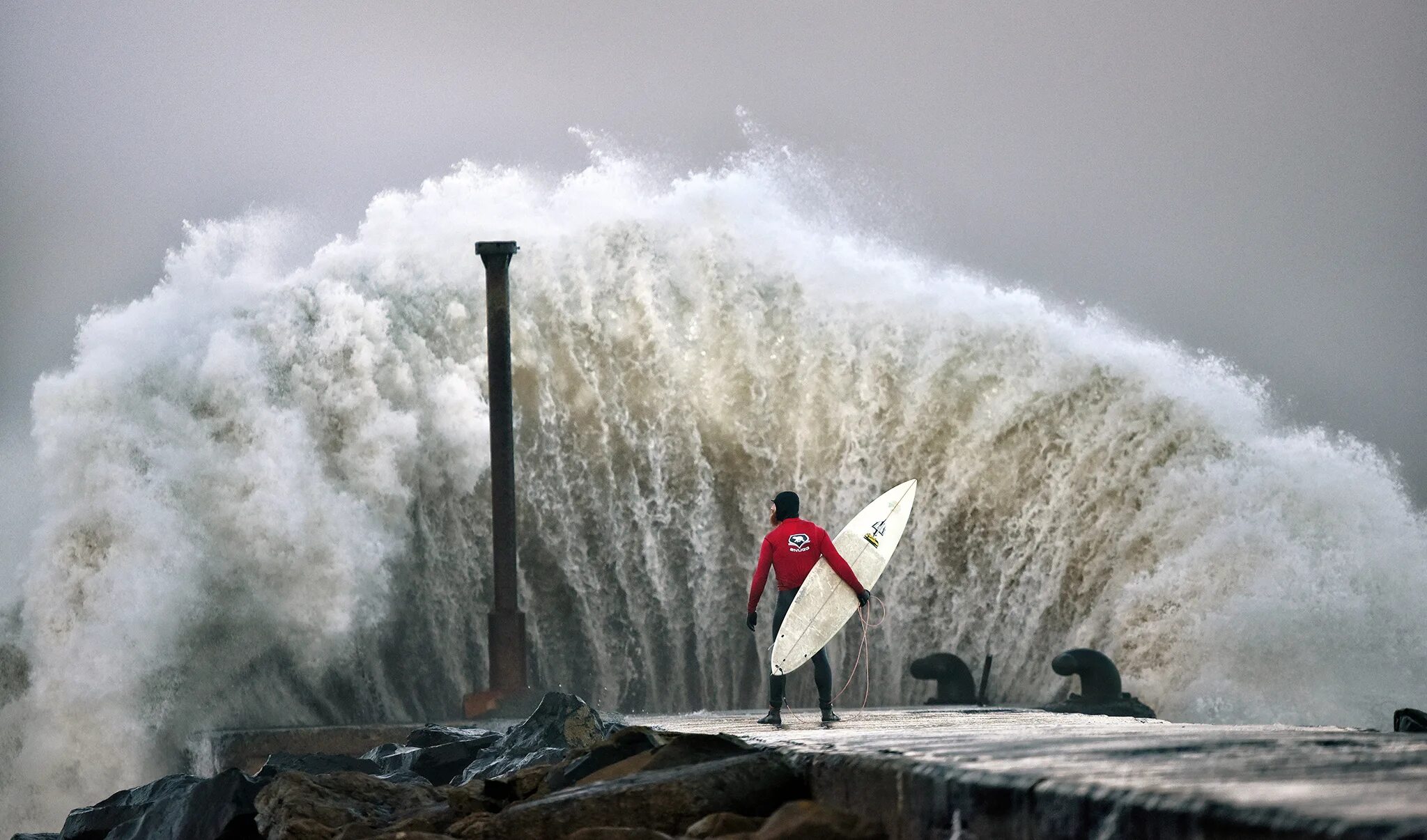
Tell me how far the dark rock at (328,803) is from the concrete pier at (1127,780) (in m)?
1.51

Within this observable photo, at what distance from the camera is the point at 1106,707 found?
13023 millimetres

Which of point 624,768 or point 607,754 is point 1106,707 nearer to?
point 607,754

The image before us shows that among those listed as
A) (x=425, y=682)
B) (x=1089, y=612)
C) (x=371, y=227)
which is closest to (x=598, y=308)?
(x=371, y=227)

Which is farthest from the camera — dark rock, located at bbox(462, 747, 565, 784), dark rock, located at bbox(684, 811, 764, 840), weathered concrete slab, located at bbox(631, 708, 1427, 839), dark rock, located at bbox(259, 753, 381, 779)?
dark rock, located at bbox(259, 753, 381, 779)

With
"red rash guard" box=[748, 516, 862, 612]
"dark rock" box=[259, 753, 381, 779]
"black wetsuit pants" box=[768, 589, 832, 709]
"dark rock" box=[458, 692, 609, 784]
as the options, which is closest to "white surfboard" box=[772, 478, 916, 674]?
"black wetsuit pants" box=[768, 589, 832, 709]

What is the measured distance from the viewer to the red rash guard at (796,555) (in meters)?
9.53

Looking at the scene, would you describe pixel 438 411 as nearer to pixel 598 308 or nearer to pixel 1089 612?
pixel 598 308

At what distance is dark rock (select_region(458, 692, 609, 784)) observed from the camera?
8562 millimetres

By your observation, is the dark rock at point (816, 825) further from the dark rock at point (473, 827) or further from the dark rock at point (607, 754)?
the dark rock at point (607, 754)

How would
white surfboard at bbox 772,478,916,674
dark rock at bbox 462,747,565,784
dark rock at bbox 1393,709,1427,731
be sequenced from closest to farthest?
1. dark rock at bbox 1393,709,1427,731
2. dark rock at bbox 462,747,565,784
3. white surfboard at bbox 772,478,916,674

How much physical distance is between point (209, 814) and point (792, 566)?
11.9 feet

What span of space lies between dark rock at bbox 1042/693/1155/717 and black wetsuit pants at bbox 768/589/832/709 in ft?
10.6

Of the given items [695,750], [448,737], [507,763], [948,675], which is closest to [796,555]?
[507,763]

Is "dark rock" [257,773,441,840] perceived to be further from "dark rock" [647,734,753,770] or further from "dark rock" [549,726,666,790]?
"dark rock" [647,734,753,770]
